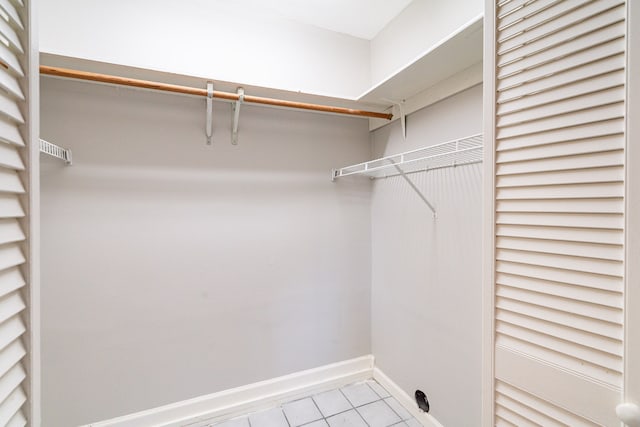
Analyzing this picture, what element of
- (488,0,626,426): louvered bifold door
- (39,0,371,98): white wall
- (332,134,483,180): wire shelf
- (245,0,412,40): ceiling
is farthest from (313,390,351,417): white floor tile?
(245,0,412,40): ceiling

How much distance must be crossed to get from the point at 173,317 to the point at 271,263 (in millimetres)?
645

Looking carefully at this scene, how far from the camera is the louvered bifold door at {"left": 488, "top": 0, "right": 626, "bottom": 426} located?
0.55 metres

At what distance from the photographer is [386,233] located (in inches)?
77.8

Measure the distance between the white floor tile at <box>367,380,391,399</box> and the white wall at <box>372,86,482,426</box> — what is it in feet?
0.39

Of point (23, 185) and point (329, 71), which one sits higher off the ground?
point (329, 71)

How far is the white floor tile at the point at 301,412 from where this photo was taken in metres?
1.71

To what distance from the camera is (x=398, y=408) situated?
5.86 ft

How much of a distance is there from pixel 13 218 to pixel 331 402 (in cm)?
190

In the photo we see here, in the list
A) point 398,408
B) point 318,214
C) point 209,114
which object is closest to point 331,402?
point 398,408

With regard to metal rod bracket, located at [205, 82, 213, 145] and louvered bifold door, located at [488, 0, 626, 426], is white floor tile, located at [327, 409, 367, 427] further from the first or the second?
metal rod bracket, located at [205, 82, 213, 145]

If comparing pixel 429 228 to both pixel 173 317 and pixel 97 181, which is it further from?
pixel 97 181

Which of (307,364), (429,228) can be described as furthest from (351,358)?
(429,228)

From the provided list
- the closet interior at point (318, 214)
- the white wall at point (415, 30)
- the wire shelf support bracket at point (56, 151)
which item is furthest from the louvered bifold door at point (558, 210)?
the wire shelf support bracket at point (56, 151)

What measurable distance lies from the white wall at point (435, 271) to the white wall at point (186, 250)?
0.24 m
